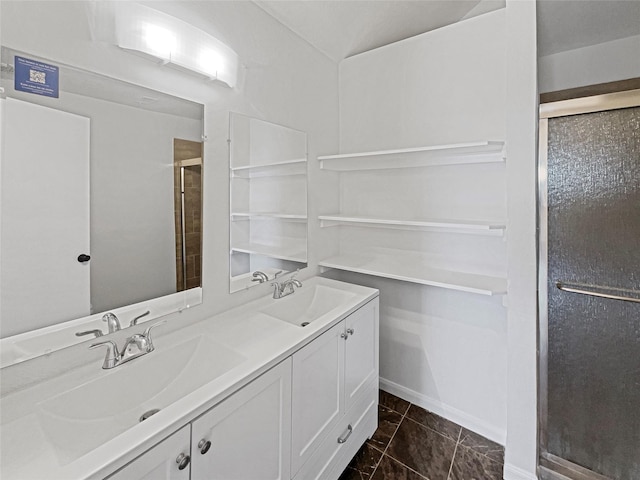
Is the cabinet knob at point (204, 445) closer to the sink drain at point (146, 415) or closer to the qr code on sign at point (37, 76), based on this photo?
the sink drain at point (146, 415)

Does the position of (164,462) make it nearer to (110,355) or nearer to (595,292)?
(110,355)

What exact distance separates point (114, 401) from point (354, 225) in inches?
69.7

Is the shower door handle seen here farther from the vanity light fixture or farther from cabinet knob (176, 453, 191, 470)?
the vanity light fixture

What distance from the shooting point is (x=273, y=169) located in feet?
6.00

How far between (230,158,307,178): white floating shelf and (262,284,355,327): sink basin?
28.4 inches

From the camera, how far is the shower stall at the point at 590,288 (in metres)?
1.43

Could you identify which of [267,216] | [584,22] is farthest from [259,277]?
[584,22]

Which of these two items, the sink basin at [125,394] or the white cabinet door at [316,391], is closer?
the sink basin at [125,394]

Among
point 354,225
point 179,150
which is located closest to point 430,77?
point 354,225

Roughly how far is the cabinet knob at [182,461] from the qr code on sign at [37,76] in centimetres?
120

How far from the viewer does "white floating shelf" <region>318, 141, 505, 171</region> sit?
161 centimetres

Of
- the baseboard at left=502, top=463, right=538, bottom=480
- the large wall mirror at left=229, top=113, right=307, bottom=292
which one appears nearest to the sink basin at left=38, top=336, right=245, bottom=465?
the large wall mirror at left=229, top=113, right=307, bottom=292

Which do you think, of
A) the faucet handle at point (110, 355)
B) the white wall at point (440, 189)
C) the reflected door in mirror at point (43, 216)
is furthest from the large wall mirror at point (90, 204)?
the white wall at point (440, 189)

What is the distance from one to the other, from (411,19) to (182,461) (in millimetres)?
2625
